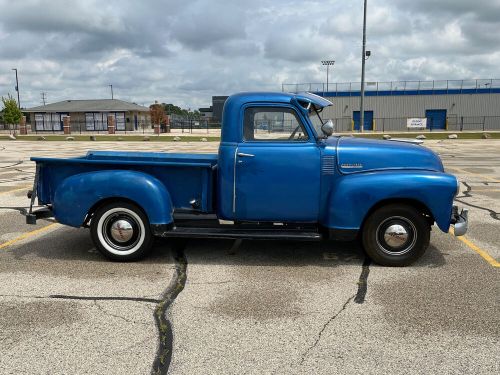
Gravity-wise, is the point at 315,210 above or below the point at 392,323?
above

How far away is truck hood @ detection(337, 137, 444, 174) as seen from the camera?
5059mm

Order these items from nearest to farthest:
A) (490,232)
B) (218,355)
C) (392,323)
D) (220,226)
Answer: (218,355) < (392,323) < (220,226) < (490,232)

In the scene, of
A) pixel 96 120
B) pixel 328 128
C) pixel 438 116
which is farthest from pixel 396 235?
pixel 96 120

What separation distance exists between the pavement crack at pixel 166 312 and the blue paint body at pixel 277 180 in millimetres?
638

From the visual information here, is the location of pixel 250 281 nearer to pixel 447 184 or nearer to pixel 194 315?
pixel 194 315

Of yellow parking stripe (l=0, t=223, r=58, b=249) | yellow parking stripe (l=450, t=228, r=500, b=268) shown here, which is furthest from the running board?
yellow parking stripe (l=0, t=223, r=58, b=249)

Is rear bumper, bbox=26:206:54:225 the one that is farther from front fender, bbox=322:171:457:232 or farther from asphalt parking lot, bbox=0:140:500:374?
front fender, bbox=322:171:457:232

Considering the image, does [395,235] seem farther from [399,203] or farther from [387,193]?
[387,193]

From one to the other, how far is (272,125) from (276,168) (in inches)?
21.7

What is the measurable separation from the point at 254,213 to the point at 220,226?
1.60ft

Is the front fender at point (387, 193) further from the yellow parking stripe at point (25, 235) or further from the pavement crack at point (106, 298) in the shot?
the yellow parking stripe at point (25, 235)

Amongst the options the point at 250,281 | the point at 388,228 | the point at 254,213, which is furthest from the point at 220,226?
the point at 388,228

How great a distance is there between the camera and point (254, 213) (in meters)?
5.17

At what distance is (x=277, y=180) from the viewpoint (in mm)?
5035
